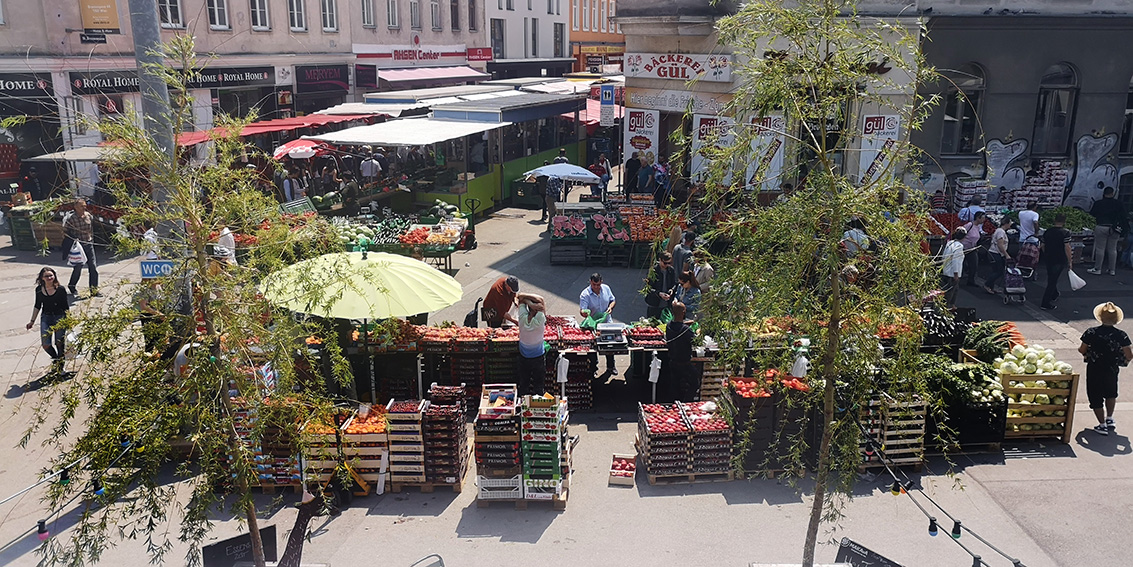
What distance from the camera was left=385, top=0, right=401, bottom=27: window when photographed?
38125 mm

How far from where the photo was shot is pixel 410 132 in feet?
70.6

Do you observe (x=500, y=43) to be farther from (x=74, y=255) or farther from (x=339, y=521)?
(x=339, y=521)

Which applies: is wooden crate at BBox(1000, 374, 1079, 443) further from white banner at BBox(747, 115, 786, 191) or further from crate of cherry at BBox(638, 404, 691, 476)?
white banner at BBox(747, 115, 786, 191)

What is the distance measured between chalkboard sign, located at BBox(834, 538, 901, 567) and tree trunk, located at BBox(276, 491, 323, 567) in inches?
182

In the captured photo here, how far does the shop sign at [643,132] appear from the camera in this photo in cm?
2244

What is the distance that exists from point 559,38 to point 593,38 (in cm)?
745

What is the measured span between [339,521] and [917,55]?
6.97m

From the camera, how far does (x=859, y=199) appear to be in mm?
5910

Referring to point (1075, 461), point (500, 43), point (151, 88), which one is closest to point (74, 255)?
point (151, 88)

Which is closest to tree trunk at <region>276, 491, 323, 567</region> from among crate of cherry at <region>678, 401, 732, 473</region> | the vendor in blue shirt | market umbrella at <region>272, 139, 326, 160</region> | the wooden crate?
crate of cherry at <region>678, 401, 732, 473</region>

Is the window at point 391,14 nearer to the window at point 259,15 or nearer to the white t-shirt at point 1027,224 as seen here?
the window at point 259,15

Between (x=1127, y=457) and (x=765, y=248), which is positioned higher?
(x=765, y=248)

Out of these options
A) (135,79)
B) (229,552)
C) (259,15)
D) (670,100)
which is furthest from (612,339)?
(259,15)

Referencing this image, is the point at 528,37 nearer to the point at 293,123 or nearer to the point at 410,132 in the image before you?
the point at 293,123
